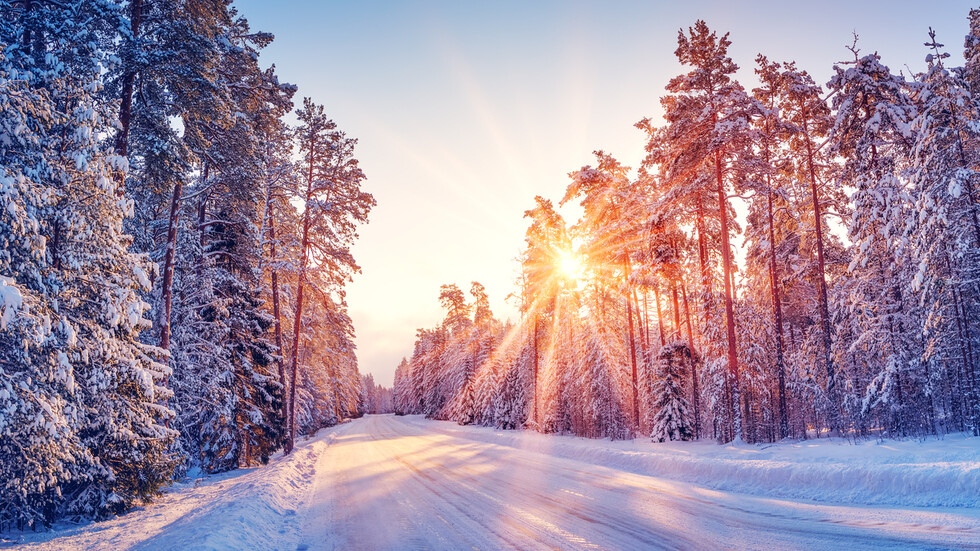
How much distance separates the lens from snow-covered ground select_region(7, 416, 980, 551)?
7.25 m

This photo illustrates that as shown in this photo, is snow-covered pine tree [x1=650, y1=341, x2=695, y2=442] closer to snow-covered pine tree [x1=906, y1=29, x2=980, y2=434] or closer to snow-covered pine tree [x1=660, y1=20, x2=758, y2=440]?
snow-covered pine tree [x1=660, y1=20, x2=758, y2=440]

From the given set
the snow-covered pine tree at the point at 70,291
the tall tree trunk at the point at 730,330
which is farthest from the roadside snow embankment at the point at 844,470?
the snow-covered pine tree at the point at 70,291

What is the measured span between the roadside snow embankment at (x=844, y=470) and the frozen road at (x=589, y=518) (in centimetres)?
73

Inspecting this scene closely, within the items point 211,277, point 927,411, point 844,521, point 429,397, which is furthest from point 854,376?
point 429,397

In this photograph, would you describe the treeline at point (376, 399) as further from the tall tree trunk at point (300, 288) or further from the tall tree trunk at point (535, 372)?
the tall tree trunk at point (300, 288)

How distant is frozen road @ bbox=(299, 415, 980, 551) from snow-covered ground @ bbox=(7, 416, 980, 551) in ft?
0.11

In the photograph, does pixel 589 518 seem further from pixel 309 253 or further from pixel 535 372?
pixel 535 372

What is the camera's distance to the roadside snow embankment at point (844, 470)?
28.1 feet

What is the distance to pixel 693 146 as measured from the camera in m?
20.1

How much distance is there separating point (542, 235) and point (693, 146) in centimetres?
1651

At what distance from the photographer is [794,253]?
2947 cm

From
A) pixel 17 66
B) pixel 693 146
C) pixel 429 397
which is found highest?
pixel 693 146

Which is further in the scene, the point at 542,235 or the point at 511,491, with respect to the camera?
the point at 542,235

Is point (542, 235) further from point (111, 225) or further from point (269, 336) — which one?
point (111, 225)
